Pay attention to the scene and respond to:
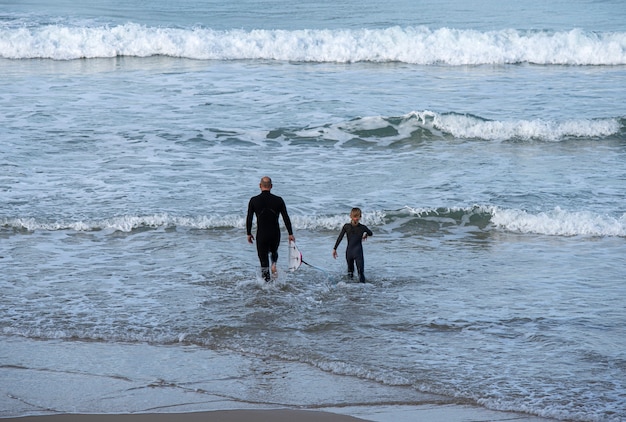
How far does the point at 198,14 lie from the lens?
38.1 meters

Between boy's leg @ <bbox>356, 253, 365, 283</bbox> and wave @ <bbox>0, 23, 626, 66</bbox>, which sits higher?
wave @ <bbox>0, 23, 626, 66</bbox>

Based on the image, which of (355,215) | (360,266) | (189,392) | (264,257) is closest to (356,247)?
(360,266)

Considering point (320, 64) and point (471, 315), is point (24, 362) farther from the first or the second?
point (320, 64)

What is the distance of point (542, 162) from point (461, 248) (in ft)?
19.2

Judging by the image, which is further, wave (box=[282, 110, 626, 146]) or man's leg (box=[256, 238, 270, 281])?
wave (box=[282, 110, 626, 146])

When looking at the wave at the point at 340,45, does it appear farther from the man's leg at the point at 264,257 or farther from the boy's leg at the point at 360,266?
the man's leg at the point at 264,257

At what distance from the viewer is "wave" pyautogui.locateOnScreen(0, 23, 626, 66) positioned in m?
30.6

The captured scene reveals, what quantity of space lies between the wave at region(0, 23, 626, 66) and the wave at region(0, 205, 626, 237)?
55.8 feet

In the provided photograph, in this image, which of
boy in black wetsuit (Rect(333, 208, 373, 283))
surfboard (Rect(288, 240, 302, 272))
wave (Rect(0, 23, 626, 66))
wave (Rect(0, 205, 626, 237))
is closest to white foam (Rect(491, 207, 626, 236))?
wave (Rect(0, 205, 626, 237))

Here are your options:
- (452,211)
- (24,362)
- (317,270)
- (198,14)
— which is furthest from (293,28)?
(24,362)

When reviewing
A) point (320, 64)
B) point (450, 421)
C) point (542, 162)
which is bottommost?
point (450, 421)

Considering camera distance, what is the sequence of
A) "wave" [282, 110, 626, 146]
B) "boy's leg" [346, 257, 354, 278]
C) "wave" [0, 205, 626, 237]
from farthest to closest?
"wave" [282, 110, 626, 146] → "wave" [0, 205, 626, 237] → "boy's leg" [346, 257, 354, 278]

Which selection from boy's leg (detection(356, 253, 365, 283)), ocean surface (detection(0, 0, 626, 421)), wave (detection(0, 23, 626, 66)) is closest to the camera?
ocean surface (detection(0, 0, 626, 421))

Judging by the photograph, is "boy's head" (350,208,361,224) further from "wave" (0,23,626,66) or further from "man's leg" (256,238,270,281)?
"wave" (0,23,626,66)
